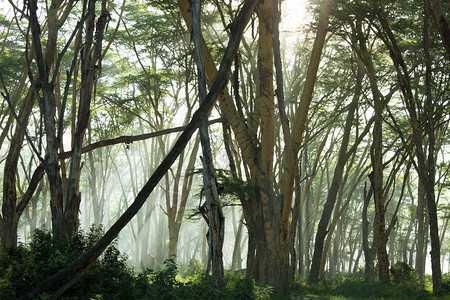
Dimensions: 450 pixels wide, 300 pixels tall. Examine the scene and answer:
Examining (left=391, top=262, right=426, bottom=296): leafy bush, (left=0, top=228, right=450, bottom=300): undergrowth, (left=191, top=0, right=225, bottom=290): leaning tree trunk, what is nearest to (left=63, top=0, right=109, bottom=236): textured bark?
(left=0, top=228, right=450, bottom=300): undergrowth

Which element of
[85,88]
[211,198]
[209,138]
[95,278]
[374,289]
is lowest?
[374,289]

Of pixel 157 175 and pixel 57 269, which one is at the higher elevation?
pixel 157 175

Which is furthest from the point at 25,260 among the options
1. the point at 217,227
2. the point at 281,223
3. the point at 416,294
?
the point at 416,294

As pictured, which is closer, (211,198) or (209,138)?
(211,198)

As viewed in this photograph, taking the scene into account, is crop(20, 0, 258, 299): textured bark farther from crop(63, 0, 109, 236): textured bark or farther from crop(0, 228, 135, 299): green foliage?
crop(63, 0, 109, 236): textured bark

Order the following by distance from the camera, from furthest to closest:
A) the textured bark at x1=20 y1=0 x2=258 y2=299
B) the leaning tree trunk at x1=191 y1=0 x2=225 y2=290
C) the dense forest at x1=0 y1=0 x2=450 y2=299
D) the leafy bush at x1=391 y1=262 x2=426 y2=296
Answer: the leafy bush at x1=391 y1=262 x2=426 y2=296
the dense forest at x1=0 y1=0 x2=450 y2=299
the leaning tree trunk at x1=191 y1=0 x2=225 y2=290
the textured bark at x1=20 y1=0 x2=258 y2=299

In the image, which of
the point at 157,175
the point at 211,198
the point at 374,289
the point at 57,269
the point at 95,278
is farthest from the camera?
the point at 374,289

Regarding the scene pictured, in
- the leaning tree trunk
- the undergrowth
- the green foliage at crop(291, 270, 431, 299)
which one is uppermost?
the leaning tree trunk

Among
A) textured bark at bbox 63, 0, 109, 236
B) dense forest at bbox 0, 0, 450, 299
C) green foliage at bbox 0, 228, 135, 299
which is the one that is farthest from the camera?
textured bark at bbox 63, 0, 109, 236

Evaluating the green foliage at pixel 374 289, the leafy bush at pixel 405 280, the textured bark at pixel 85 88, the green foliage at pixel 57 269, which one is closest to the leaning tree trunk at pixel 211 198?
the green foliage at pixel 57 269

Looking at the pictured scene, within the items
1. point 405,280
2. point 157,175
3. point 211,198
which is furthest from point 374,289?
point 157,175

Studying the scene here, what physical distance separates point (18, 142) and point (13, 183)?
68 cm

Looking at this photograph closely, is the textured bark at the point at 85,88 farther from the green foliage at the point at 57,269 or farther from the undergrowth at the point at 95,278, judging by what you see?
the green foliage at the point at 57,269

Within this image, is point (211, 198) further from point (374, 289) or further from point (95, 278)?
point (374, 289)
